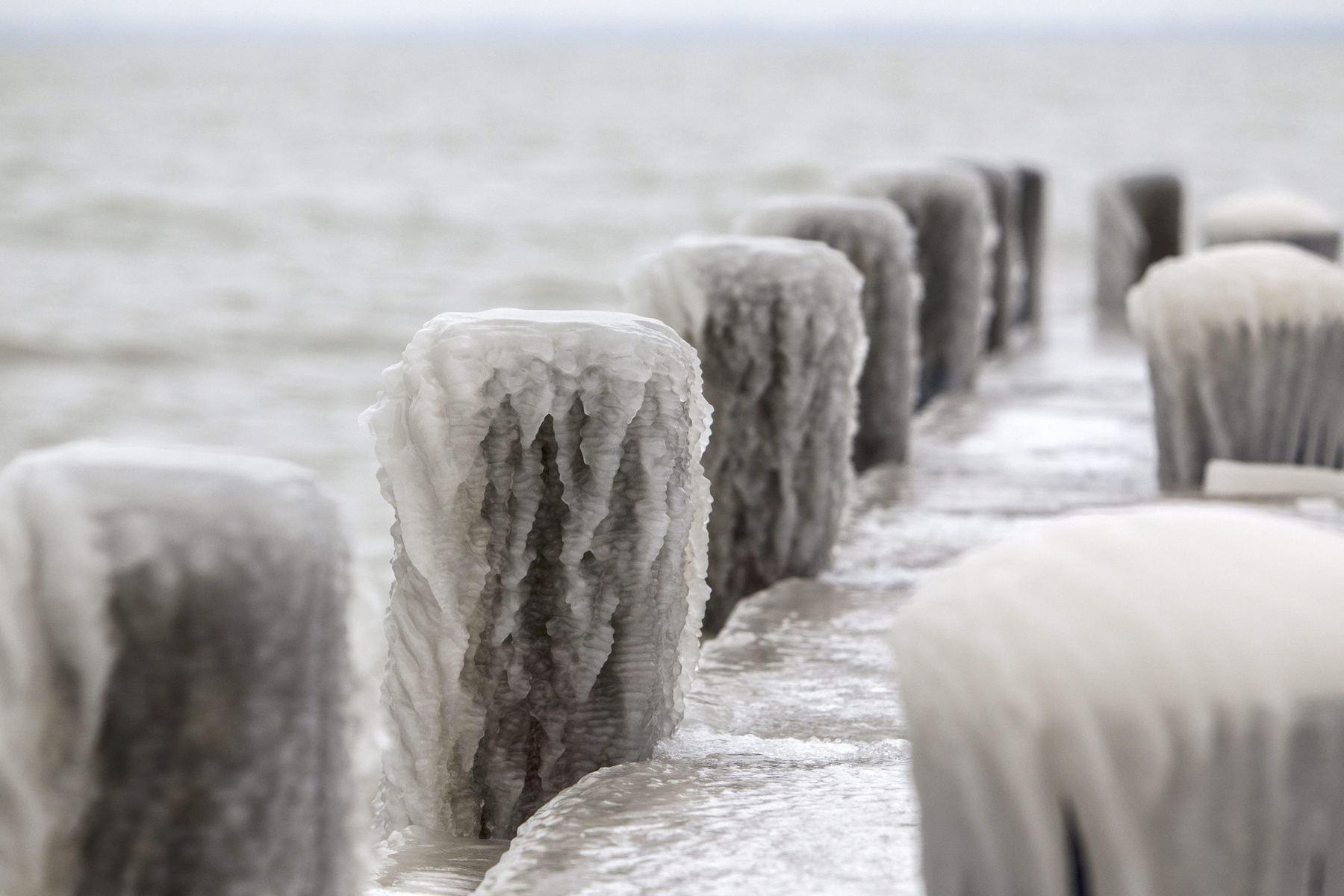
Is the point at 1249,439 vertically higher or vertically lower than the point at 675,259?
lower

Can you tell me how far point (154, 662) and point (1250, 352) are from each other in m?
2.72

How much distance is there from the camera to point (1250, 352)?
3.39 meters

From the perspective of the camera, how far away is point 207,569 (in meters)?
1.20

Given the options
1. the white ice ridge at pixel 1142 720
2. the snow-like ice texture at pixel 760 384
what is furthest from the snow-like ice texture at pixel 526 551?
the snow-like ice texture at pixel 760 384

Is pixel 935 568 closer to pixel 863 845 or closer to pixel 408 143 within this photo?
pixel 863 845

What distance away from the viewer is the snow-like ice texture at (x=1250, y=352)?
3.38 metres

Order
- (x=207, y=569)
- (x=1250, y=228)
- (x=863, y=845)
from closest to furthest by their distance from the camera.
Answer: (x=207, y=569) → (x=863, y=845) → (x=1250, y=228)

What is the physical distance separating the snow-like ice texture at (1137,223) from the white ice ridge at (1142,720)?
6585mm

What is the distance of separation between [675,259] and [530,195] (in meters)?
21.9

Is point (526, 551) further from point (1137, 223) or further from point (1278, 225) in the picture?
point (1137, 223)

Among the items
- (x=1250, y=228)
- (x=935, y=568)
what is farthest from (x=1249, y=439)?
(x=1250, y=228)

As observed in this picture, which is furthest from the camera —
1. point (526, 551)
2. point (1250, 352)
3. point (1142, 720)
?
point (1250, 352)

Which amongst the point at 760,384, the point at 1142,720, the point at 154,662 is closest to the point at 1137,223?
the point at 760,384

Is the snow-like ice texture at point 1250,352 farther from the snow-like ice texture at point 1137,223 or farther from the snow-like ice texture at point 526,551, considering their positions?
the snow-like ice texture at point 1137,223
